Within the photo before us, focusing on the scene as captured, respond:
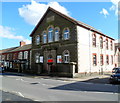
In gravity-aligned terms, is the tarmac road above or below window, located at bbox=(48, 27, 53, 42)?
below

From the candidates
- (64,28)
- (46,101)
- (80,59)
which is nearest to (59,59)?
(80,59)

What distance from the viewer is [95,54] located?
25844 mm

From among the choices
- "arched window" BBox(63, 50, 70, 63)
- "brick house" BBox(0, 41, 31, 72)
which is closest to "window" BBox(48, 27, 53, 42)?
"arched window" BBox(63, 50, 70, 63)

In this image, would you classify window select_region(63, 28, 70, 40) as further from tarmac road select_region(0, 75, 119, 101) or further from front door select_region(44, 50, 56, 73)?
tarmac road select_region(0, 75, 119, 101)

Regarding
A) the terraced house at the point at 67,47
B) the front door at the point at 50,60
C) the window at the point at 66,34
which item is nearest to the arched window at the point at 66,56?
the terraced house at the point at 67,47

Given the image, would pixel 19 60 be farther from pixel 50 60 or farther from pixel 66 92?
pixel 66 92

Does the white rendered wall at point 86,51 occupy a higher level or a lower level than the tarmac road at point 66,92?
higher

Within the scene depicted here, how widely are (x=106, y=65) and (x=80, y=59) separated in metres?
9.86

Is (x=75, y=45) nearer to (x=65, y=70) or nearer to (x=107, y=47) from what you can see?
(x=65, y=70)

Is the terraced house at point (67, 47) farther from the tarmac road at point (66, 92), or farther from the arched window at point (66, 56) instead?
the tarmac road at point (66, 92)

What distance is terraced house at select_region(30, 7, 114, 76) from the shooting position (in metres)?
22.6

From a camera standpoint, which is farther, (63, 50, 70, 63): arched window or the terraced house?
(63, 50, 70, 63): arched window

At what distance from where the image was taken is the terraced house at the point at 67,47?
890 inches

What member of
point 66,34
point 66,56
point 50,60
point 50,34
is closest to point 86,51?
point 66,56
